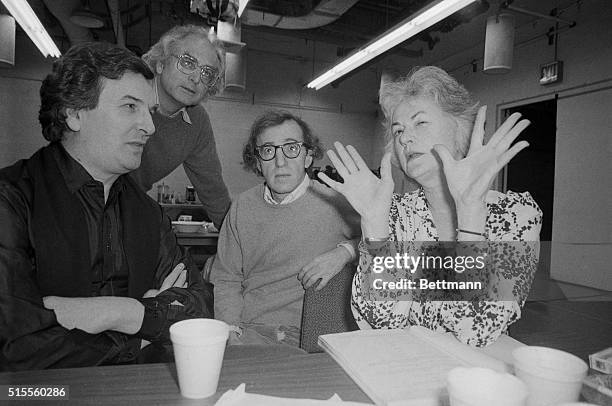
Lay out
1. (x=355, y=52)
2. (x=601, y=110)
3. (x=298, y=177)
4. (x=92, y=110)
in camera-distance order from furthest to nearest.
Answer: (x=601, y=110) < (x=355, y=52) < (x=298, y=177) < (x=92, y=110)

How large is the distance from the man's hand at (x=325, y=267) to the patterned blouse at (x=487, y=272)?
233 mm

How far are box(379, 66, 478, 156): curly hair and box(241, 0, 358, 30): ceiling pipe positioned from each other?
3889 mm

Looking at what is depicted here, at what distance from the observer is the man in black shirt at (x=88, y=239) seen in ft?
3.62

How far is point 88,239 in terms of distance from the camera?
50.9 inches

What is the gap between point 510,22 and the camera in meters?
3.98

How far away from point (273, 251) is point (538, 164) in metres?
6.78

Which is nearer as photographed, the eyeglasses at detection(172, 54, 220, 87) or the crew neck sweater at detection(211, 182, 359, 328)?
the crew neck sweater at detection(211, 182, 359, 328)

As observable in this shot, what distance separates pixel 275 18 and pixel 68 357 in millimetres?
5027

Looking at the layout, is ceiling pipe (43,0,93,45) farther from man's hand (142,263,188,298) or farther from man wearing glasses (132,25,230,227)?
man's hand (142,263,188,298)

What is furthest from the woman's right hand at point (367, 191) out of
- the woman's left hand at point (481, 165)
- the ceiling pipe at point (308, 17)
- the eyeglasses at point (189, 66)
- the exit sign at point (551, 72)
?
the exit sign at point (551, 72)

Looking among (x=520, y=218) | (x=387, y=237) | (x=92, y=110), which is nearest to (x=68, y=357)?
(x=92, y=110)

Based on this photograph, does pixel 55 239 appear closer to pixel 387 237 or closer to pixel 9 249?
pixel 9 249

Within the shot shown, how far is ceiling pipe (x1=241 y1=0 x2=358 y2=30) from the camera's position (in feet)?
16.3

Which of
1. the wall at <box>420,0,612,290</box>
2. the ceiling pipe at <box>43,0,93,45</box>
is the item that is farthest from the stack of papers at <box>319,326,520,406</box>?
Result: the wall at <box>420,0,612,290</box>
